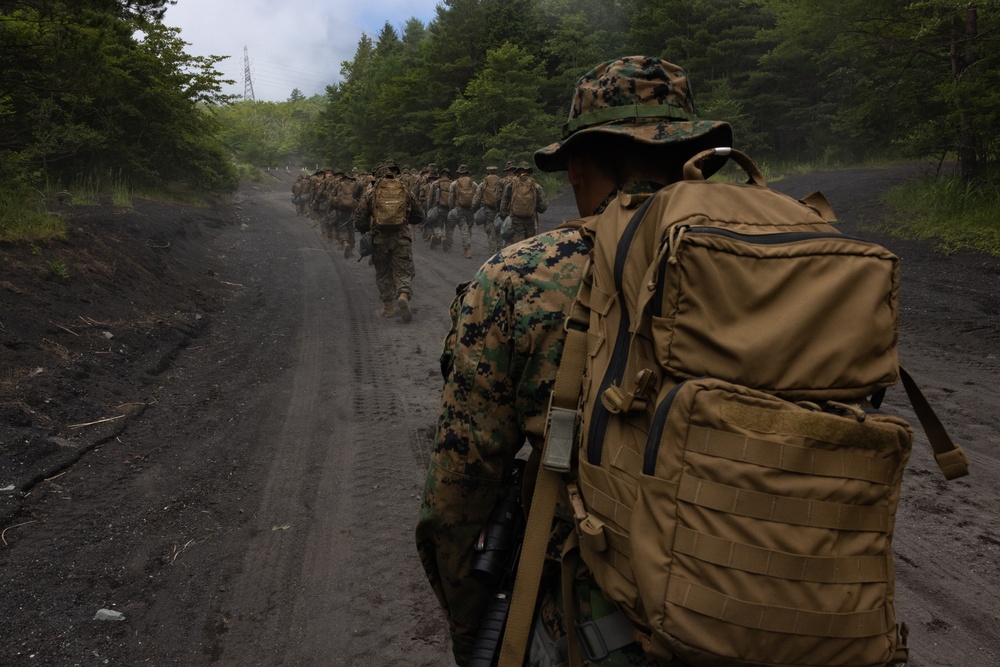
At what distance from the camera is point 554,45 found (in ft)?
102

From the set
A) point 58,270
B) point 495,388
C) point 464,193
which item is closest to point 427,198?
point 464,193

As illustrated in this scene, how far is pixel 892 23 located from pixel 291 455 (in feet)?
45.3

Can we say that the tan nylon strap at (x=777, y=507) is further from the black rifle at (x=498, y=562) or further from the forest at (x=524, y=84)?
the forest at (x=524, y=84)

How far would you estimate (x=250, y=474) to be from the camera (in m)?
4.83

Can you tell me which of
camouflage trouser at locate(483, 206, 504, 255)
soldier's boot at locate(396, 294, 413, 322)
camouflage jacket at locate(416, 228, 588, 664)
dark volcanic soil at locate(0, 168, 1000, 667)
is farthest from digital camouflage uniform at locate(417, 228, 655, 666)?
camouflage trouser at locate(483, 206, 504, 255)

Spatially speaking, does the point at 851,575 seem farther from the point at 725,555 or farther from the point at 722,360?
the point at 722,360

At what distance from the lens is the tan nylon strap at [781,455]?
44.0 inches

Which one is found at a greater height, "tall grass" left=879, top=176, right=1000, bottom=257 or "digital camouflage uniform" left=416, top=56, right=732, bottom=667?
"digital camouflage uniform" left=416, top=56, right=732, bottom=667

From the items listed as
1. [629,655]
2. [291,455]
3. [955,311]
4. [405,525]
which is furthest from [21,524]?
[955,311]

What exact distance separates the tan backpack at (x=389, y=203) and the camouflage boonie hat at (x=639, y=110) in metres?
8.27

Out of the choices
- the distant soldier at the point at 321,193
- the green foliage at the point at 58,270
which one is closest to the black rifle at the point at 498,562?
the green foliage at the point at 58,270

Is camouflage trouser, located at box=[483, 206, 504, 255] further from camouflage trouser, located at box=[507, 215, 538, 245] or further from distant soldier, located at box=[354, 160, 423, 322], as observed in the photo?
distant soldier, located at box=[354, 160, 423, 322]

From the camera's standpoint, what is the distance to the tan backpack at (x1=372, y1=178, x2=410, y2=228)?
9.92 meters

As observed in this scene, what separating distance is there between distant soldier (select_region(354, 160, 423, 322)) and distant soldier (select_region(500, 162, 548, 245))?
3113 mm
